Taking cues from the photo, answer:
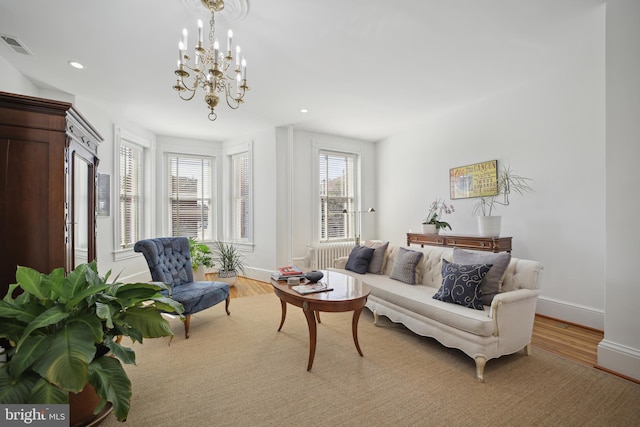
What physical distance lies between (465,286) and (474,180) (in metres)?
2.21

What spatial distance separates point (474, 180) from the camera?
413 centimetres

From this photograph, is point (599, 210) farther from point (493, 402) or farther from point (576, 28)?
point (493, 402)

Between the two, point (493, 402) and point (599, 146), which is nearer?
point (493, 402)

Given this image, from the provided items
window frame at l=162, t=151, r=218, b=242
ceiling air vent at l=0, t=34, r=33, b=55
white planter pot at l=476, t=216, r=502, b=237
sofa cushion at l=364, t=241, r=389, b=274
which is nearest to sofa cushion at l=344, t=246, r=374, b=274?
sofa cushion at l=364, t=241, r=389, b=274

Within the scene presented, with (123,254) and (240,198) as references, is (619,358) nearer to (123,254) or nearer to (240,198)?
(240,198)

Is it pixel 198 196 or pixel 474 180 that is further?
pixel 198 196

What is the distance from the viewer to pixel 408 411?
70.2 inches

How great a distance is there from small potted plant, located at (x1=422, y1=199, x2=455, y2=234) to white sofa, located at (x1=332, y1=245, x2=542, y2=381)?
44.2 inches

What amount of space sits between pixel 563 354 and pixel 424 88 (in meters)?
3.11

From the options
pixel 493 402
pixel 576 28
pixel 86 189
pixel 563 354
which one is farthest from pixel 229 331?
pixel 576 28

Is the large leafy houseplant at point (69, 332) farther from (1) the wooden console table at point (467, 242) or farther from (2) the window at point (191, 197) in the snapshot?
(2) the window at point (191, 197)

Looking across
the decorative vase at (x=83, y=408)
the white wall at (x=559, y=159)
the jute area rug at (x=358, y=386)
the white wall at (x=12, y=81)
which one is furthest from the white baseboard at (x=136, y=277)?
the white wall at (x=559, y=159)

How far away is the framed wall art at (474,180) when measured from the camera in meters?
3.91

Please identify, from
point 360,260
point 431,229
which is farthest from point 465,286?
point 431,229
